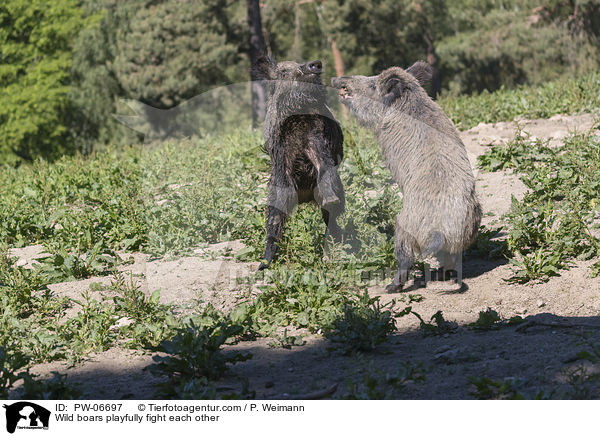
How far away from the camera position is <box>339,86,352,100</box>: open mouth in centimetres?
671

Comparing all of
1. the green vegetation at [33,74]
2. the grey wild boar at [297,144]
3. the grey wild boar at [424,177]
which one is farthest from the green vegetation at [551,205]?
the green vegetation at [33,74]

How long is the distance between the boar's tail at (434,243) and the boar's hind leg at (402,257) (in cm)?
19

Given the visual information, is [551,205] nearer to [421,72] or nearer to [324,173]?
[421,72]

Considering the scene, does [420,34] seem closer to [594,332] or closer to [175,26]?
[175,26]

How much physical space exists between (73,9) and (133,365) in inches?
1211

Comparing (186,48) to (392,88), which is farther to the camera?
(186,48)

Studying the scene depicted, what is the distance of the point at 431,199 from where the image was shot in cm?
542

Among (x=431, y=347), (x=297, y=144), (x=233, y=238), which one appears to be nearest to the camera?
(x=431, y=347)

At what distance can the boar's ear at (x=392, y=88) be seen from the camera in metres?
6.08

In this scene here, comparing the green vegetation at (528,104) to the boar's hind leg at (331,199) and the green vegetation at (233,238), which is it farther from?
the boar's hind leg at (331,199)
